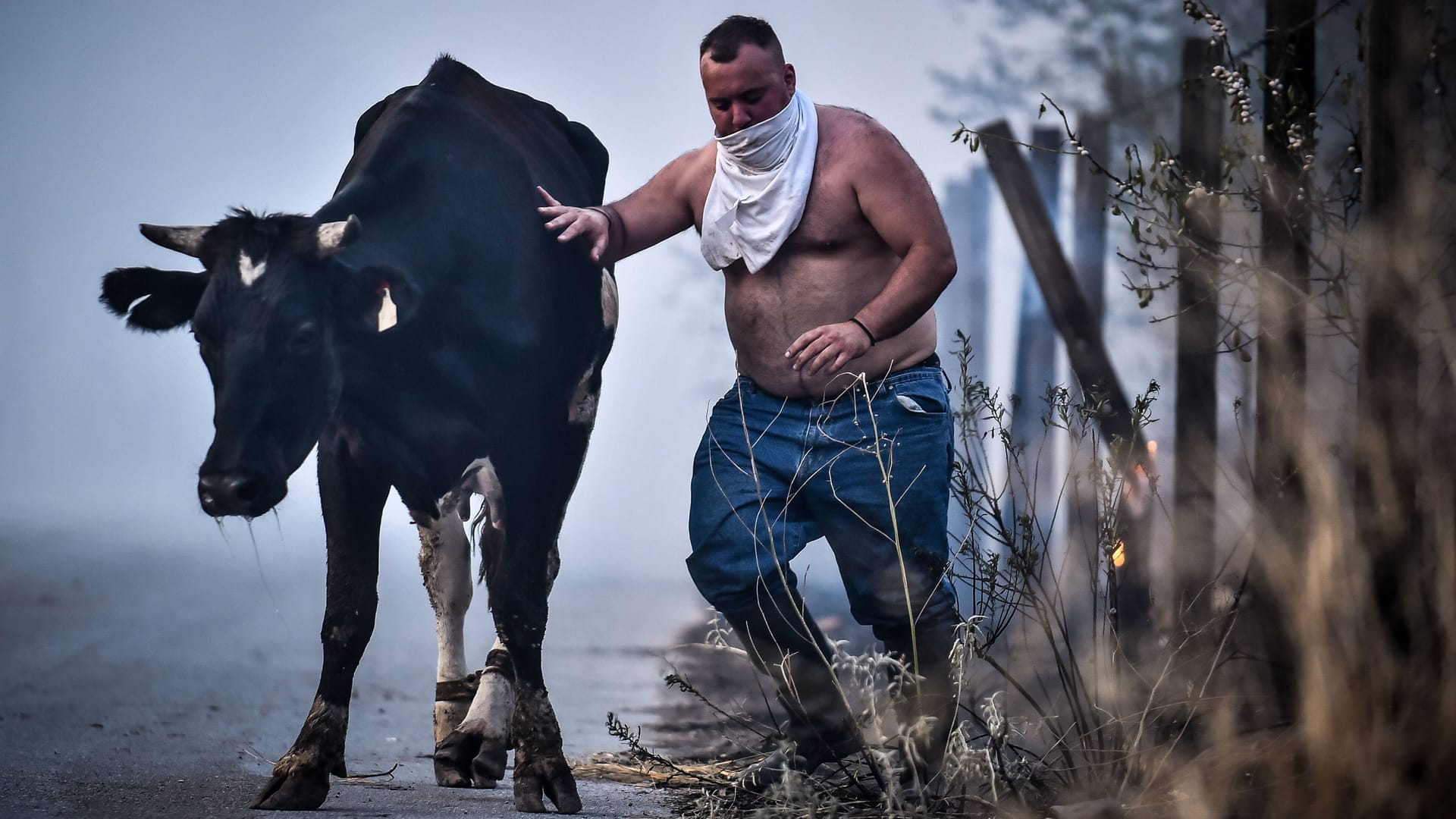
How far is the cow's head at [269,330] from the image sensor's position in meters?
3.09

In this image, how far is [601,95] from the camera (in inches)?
159

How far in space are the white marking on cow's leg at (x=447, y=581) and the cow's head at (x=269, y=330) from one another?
2.12 feet

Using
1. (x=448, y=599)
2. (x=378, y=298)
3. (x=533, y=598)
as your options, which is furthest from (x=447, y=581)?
(x=378, y=298)

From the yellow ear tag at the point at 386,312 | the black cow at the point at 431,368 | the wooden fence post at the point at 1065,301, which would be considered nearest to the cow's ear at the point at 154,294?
the black cow at the point at 431,368

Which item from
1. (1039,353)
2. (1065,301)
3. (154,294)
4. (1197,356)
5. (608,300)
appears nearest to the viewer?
(154,294)

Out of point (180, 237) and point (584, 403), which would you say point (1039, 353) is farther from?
point (180, 237)

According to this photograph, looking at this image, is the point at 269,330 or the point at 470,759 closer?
the point at 269,330

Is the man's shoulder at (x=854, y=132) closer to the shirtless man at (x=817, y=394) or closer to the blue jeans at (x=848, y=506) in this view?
the shirtless man at (x=817, y=394)

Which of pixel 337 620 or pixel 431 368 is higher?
pixel 431 368

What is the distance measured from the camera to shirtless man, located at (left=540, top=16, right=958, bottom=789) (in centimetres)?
315

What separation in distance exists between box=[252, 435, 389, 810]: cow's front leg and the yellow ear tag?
0.35 m

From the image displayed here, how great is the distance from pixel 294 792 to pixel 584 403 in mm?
1377

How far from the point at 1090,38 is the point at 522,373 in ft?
8.95

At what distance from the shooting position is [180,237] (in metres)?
3.29
